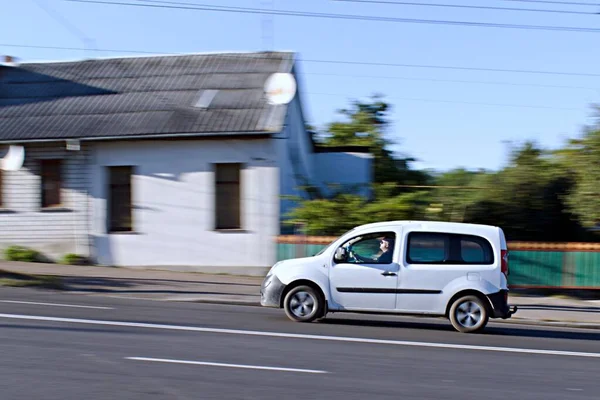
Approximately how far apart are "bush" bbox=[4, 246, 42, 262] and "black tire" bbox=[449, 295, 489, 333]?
42.5 ft

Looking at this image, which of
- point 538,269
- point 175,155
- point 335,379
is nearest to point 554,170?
point 538,269

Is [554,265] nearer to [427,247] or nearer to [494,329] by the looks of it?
[494,329]

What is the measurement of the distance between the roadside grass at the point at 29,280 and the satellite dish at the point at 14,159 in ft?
13.2

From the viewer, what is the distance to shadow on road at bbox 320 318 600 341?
11.7m

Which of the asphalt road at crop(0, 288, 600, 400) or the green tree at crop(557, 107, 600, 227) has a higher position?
the green tree at crop(557, 107, 600, 227)

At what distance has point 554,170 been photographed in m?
18.4

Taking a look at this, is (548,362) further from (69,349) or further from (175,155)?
(175,155)

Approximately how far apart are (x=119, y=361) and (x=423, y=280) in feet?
16.6

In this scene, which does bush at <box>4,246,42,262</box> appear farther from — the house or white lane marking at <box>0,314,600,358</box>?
white lane marking at <box>0,314,600,358</box>

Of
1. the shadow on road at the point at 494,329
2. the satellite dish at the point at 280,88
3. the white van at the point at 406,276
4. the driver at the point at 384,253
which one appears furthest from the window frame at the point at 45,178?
the driver at the point at 384,253

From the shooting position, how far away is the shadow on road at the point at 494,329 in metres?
11.7

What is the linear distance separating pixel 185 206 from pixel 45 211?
4.06 meters

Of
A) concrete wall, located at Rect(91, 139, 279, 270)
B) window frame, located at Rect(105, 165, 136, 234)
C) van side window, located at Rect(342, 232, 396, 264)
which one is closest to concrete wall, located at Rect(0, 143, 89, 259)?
concrete wall, located at Rect(91, 139, 279, 270)

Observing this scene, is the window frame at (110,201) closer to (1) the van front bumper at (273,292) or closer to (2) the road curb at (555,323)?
(1) the van front bumper at (273,292)
